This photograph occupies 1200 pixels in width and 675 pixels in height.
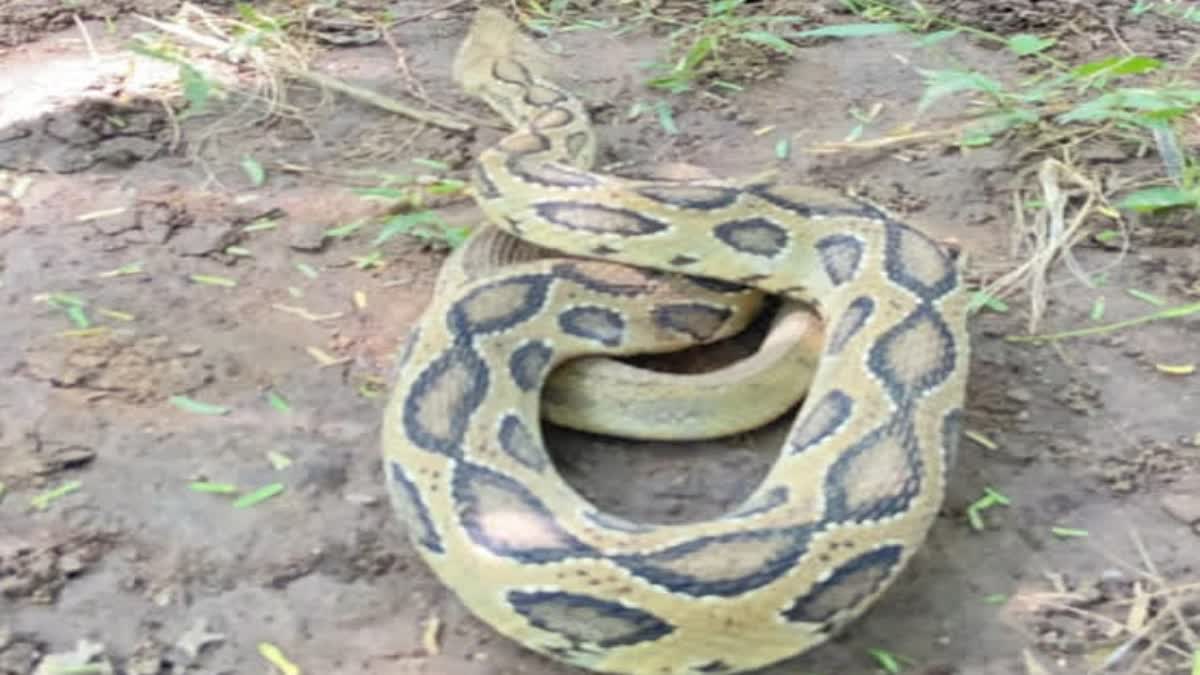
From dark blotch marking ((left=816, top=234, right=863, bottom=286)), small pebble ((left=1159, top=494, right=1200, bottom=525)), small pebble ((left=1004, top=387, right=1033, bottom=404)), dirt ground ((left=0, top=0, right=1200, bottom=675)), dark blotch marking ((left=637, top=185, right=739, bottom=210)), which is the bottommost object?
small pebble ((left=1159, top=494, right=1200, bottom=525))

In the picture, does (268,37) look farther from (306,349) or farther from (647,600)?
(647,600)

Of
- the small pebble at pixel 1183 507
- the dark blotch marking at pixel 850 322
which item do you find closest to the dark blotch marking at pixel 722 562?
the dark blotch marking at pixel 850 322

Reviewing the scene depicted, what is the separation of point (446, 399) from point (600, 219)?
93 cm

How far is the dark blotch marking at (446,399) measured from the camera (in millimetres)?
3969

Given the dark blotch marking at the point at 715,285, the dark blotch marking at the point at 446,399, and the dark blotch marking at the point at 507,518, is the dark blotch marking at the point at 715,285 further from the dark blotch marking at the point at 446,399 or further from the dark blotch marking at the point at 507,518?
the dark blotch marking at the point at 507,518

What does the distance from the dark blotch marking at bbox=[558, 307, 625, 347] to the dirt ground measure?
360 mm

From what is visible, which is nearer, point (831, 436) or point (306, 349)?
point (831, 436)

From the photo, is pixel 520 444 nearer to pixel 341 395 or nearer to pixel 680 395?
pixel 680 395

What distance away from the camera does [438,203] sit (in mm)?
5469

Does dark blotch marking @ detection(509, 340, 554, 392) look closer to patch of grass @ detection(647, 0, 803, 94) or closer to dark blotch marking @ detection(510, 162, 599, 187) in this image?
dark blotch marking @ detection(510, 162, 599, 187)

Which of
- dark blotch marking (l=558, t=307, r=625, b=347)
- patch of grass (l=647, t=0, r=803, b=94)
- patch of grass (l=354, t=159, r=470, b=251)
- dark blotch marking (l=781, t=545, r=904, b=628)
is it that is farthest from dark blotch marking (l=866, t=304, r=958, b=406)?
patch of grass (l=647, t=0, r=803, b=94)

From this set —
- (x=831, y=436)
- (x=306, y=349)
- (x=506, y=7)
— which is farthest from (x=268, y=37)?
(x=831, y=436)

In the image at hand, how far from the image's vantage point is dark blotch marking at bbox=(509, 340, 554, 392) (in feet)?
14.1

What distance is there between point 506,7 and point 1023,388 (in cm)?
343
